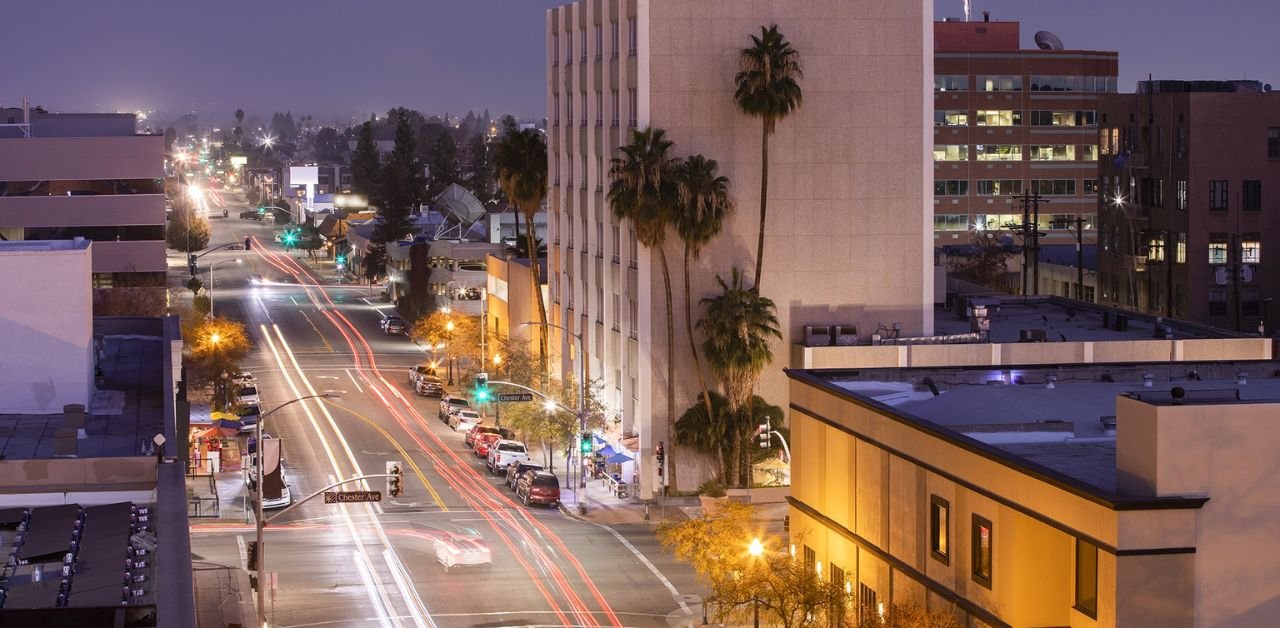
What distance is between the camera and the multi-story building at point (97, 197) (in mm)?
114062

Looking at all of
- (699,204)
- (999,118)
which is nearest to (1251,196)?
(699,204)

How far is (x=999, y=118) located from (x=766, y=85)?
3857 inches

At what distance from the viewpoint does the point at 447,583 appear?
193 feet

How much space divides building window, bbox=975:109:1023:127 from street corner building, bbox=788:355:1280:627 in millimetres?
113654

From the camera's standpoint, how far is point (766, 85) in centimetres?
7444

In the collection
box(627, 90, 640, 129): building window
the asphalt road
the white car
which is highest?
box(627, 90, 640, 129): building window

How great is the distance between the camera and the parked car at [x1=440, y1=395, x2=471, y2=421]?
96150 mm

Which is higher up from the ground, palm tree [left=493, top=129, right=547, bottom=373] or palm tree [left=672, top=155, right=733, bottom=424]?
palm tree [left=493, top=129, right=547, bottom=373]

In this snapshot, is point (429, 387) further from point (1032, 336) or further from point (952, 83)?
point (952, 83)

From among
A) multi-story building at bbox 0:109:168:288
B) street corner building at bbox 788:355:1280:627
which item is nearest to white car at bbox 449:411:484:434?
multi-story building at bbox 0:109:168:288

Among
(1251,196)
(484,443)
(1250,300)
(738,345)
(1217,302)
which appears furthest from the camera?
(1217,302)

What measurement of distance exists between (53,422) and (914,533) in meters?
20.8

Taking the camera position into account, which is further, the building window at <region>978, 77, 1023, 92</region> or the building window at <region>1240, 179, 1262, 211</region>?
the building window at <region>978, 77, 1023, 92</region>

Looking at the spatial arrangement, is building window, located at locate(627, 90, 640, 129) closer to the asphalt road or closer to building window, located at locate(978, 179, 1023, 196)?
the asphalt road
